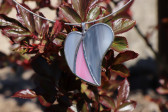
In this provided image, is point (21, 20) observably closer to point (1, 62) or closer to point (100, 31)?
point (100, 31)

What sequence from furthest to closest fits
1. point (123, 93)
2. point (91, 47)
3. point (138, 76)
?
point (138, 76), point (123, 93), point (91, 47)

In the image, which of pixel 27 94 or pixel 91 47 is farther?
pixel 27 94

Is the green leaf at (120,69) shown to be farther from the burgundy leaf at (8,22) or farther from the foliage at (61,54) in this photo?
the burgundy leaf at (8,22)

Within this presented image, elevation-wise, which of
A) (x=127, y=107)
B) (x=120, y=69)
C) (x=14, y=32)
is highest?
(x=14, y=32)

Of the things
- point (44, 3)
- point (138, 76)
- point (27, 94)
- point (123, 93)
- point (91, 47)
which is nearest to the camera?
point (91, 47)

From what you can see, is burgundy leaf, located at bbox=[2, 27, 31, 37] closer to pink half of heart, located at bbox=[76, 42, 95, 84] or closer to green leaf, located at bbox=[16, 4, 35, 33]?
green leaf, located at bbox=[16, 4, 35, 33]

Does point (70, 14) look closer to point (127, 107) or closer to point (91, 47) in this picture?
point (91, 47)

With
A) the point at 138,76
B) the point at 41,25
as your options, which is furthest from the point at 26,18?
the point at 138,76
